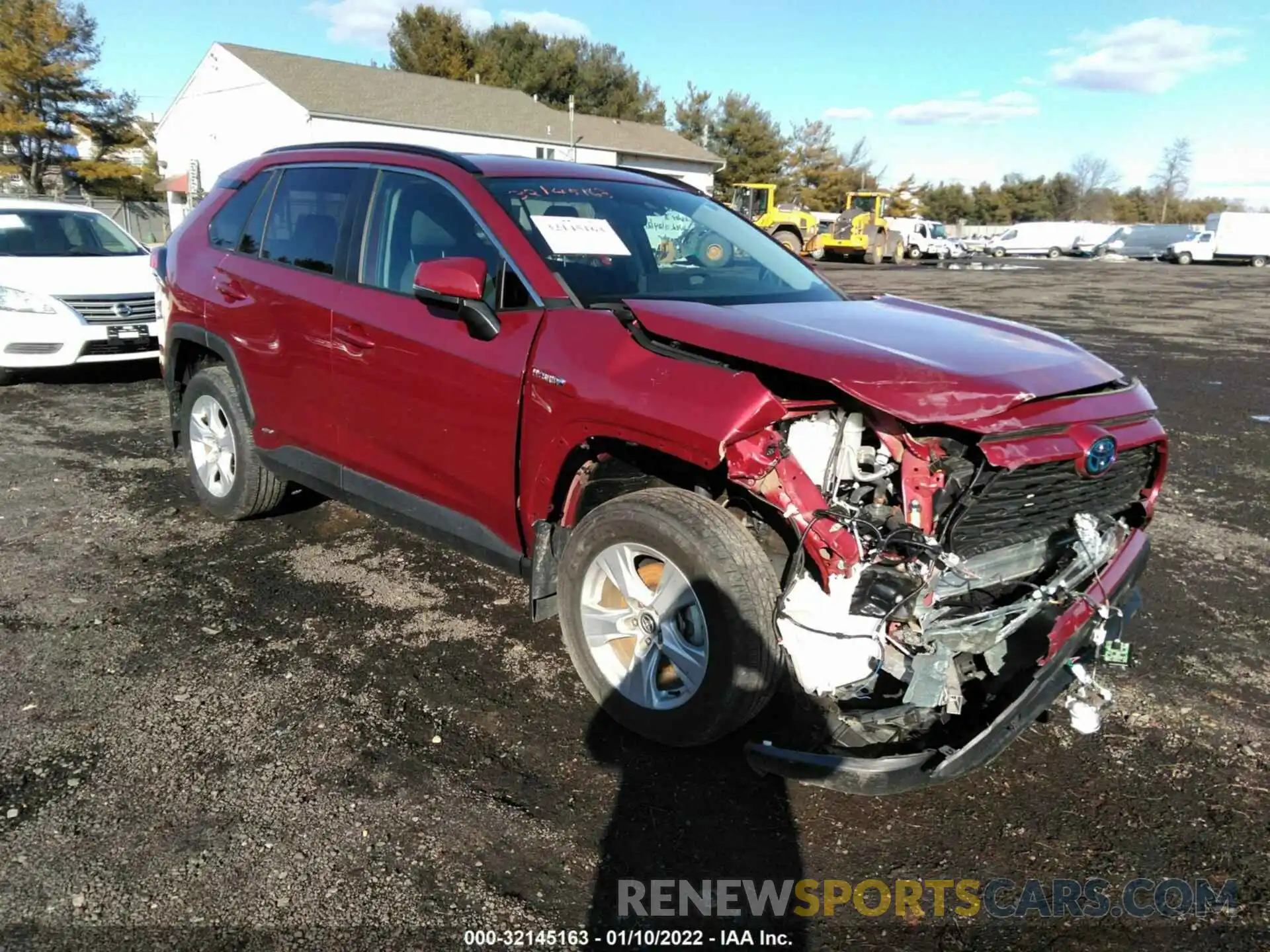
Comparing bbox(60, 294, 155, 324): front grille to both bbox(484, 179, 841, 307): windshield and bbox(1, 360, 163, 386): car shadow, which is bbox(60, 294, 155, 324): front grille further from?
bbox(484, 179, 841, 307): windshield

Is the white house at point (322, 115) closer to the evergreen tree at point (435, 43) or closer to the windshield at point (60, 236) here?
the evergreen tree at point (435, 43)

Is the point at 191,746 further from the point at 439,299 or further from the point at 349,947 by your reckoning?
the point at 439,299

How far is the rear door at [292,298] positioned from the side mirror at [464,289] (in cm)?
90

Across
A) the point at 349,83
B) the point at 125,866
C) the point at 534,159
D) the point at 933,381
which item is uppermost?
the point at 349,83

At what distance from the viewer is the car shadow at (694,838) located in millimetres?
2434

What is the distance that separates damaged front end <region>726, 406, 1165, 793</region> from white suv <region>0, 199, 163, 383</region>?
7000mm

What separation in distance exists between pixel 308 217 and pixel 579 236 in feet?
5.17

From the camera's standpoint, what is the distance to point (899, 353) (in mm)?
2773

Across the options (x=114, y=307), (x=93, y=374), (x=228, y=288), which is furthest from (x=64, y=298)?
(x=228, y=288)

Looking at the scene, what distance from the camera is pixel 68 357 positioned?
334 inches

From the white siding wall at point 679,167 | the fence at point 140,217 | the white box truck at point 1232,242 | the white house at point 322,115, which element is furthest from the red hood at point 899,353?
the white box truck at point 1232,242

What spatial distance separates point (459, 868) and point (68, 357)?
25.9ft

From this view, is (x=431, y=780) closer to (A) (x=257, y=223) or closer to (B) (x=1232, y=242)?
(A) (x=257, y=223)

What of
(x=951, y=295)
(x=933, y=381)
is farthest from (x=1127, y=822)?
Result: (x=951, y=295)
